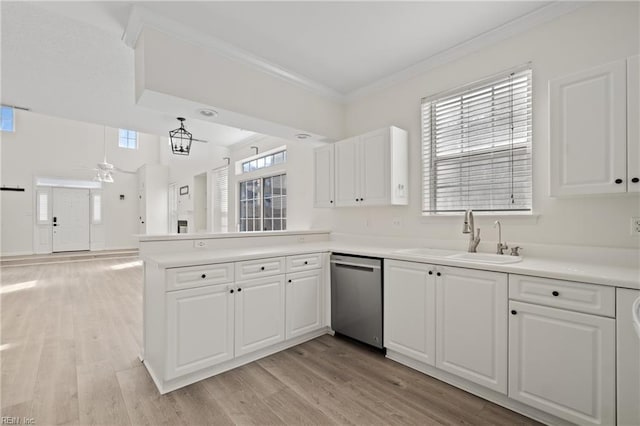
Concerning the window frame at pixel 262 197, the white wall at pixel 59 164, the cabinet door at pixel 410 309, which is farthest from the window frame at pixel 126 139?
the cabinet door at pixel 410 309

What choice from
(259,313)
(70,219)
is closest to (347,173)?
(259,313)

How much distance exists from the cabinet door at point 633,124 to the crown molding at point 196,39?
2620 millimetres

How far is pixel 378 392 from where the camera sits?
209cm

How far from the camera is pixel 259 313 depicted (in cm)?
254

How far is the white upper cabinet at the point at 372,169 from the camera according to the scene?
2973 millimetres

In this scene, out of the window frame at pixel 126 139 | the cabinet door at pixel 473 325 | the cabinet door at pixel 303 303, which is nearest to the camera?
the cabinet door at pixel 473 325

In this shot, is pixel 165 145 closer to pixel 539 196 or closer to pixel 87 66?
pixel 87 66

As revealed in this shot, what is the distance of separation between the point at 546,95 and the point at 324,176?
2237mm

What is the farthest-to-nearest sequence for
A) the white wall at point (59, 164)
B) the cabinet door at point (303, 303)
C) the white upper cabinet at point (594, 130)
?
the white wall at point (59, 164) → the cabinet door at point (303, 303) → the white upper cabinet at point (594, 130)

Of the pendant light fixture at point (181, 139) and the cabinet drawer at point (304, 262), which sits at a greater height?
the pendant light fixture at point (181, 139)

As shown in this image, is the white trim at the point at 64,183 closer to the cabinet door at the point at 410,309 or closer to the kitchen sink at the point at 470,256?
the cabinet door at the point at 410,309

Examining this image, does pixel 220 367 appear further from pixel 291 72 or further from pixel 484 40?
pixel 484 40

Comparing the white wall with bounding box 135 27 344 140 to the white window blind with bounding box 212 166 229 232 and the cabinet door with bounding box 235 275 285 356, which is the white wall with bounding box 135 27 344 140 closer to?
the cabinet door with bounding box 235 275 285 356

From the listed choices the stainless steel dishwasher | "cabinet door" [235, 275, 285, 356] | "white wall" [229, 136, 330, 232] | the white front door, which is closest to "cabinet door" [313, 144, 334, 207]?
"white wall" [229, 136, 330, 232]
